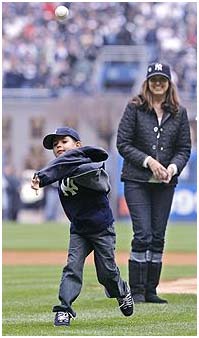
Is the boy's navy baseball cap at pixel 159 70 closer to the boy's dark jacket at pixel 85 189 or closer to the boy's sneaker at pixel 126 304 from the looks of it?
the boy's dark jacket at pixel 85 189

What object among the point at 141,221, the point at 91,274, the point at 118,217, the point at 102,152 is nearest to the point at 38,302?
the point at 141,221

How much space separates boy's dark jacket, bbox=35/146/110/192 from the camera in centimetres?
679

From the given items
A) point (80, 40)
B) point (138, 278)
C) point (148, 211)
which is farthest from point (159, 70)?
point (80, 40)

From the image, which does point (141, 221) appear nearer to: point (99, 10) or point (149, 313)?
point (149, 313)

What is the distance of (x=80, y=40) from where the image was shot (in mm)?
35312

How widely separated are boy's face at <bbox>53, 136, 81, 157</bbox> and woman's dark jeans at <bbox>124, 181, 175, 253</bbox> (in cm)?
176

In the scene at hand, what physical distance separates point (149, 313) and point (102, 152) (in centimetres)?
152

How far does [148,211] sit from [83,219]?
1795 millimetres

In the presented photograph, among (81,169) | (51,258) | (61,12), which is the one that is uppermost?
(61,12)

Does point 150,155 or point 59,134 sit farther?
point 150,155

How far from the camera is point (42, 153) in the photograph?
3481cm

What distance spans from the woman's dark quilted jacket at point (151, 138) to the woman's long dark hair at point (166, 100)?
0.15 feet

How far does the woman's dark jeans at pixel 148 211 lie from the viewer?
877 cm

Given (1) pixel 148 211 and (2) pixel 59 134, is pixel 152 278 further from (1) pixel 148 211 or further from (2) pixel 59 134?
(2) pixel 59 134
